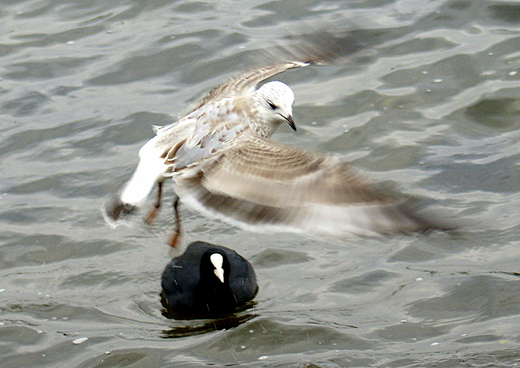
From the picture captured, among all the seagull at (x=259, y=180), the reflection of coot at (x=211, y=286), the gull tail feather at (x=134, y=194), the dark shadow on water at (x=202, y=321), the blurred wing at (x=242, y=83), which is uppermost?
the blurred wing at (x=242, y=83)

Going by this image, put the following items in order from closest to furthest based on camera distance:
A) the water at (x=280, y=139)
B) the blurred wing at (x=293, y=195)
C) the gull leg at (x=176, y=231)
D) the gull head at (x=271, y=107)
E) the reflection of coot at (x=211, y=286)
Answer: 1. the blurred wing at (x=293, y=195)
2. the water at (x=280, y=139)
3. the reflection of coot at (x=211, y=286)
4. the gull head at (x=271, y=107)
5. the gull leg at (x=176, y=231)

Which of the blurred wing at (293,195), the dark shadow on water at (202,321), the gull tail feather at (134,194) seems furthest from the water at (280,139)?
the blurred wing at (293,195)

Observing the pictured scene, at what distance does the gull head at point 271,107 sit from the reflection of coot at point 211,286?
2.98 ft

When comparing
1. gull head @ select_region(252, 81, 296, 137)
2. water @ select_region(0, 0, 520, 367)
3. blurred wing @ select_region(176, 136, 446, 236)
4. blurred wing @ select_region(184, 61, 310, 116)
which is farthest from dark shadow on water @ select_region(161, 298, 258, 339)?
blurred wing @ select_region(184, 61, 310, 116)

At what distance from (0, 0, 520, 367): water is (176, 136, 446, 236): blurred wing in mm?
832

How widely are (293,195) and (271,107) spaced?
135 centimetres

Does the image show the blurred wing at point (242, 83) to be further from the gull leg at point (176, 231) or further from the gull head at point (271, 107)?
the gull leg at point (176, 231)

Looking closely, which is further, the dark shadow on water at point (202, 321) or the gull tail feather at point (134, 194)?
the dark shadow on water at point (202, 321)

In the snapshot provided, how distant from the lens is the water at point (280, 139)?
16.8 feet

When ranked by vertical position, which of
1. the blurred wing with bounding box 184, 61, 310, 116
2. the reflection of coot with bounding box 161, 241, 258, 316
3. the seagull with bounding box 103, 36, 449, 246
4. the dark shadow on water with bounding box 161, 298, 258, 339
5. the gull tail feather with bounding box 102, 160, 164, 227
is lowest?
the dark shadow on water with bounding box 161, 298, 258, 339

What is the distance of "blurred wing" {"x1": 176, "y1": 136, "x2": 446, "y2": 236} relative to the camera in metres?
4.39

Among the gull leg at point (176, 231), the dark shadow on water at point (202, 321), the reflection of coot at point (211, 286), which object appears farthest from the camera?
the gull leg at point (176, 231)

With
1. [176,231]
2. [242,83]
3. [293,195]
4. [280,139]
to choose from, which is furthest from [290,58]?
[293,195]

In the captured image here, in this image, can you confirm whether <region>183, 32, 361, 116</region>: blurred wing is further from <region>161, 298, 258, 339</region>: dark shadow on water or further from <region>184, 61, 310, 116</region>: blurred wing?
<region>161, 298, 258, 339</region>: dark shadow on water
